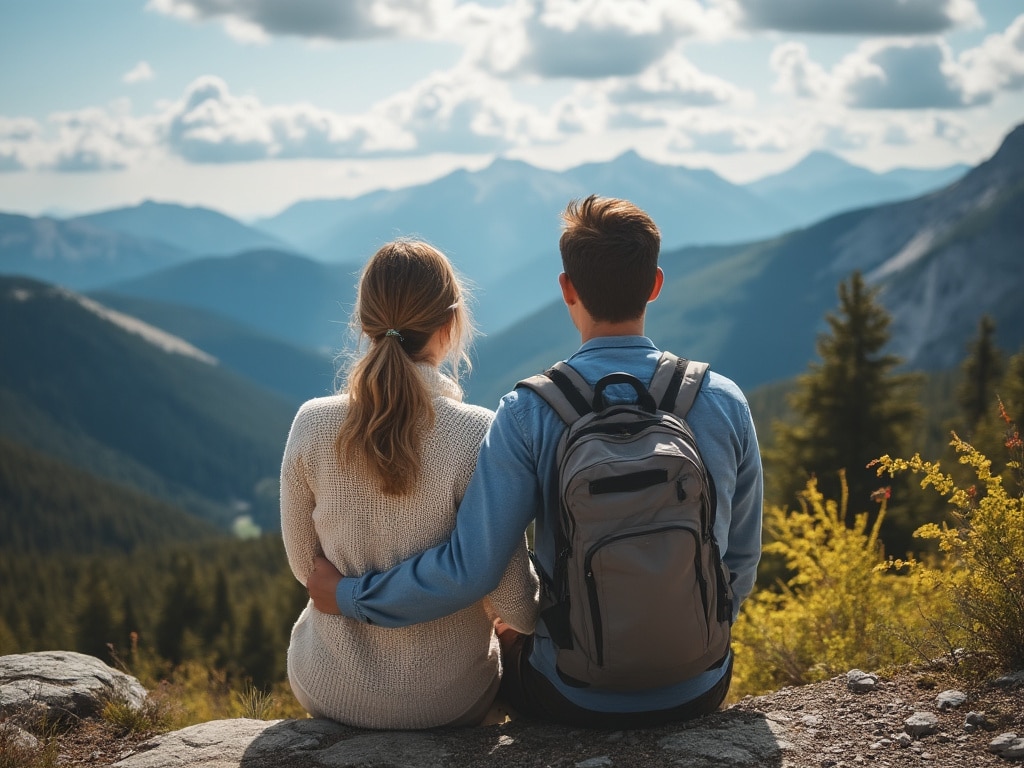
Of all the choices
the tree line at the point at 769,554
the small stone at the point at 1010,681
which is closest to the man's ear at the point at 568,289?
the tree line at the point at 769,554

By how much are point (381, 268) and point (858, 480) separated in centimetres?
1605

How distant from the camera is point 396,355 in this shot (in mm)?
3932

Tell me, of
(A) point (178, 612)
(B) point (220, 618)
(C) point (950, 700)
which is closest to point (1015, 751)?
(C) point (950, 700)

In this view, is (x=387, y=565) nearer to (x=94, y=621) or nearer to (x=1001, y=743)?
(x=1001, y=743)

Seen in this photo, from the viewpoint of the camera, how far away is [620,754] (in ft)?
12.7

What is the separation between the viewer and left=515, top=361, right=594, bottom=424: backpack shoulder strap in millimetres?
3689

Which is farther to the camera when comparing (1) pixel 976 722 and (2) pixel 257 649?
(2) pixel 257 649

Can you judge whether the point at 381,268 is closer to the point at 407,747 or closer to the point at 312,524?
the point at 312,524

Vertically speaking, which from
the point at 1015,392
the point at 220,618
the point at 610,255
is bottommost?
the point at 220,618

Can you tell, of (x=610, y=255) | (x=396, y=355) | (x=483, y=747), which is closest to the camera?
(x=610, y=255)

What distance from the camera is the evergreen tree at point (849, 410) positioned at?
1798cm

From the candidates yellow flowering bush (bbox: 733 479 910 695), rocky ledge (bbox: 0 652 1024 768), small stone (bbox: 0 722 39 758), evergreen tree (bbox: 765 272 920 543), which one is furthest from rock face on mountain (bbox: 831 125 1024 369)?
small stone (bbox: 0 722 39 758)

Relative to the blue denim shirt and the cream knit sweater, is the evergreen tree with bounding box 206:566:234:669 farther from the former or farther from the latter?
the blue denim shirt

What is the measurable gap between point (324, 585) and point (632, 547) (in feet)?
5.31
